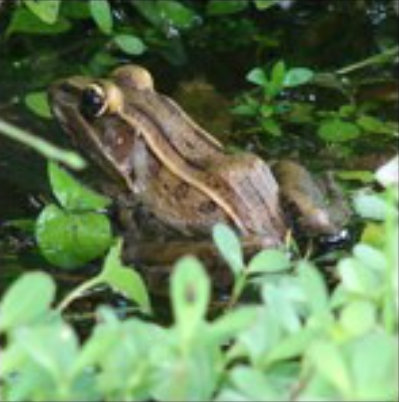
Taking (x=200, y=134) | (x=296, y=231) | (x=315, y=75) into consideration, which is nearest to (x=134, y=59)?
(x=315, y=75)

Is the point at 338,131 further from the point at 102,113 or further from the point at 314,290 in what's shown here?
the point at 314,290

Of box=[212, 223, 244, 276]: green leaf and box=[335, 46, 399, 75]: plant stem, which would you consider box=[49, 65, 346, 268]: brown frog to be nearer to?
box=[335, 46, 399, 75]: plant stem

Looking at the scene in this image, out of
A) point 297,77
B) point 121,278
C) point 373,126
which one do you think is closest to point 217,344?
point 121,278

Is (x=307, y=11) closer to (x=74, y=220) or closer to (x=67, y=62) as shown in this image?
(x=67, y=62)

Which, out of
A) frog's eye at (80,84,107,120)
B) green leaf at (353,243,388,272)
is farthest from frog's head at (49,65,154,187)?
green leaf at (353,243,388,272)

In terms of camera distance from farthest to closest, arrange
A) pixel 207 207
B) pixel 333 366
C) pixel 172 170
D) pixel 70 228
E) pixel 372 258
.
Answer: pixel 172 170 → pixel 207 207 → pixel 70 228 → pixel 372 258 → pixel 333 366

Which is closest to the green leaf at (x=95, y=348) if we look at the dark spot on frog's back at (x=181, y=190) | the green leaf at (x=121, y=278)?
the green leaf at (x=121, y=278)
